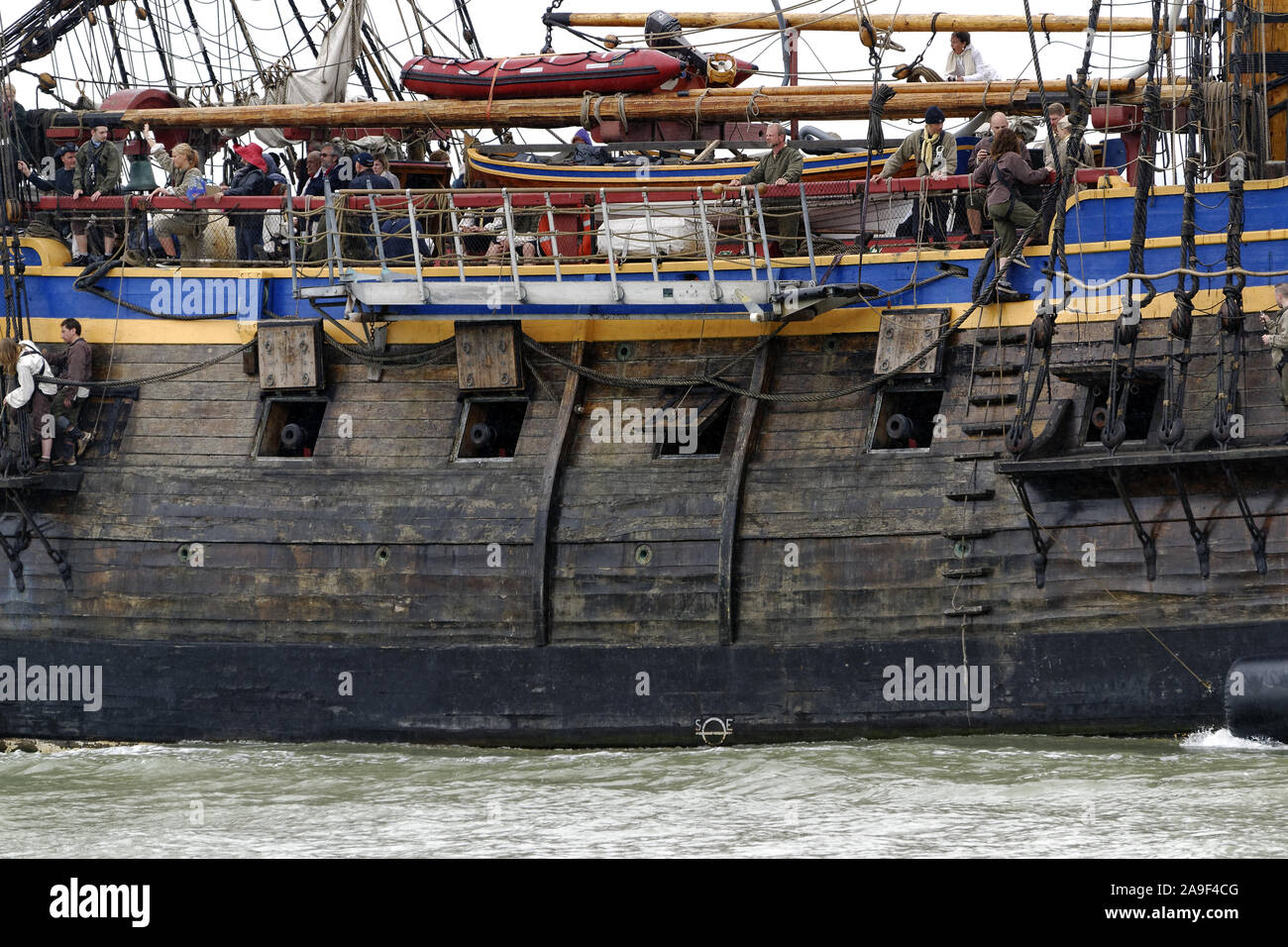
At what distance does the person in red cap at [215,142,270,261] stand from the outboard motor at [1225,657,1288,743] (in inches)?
406

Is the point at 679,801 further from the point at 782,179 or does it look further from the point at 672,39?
the point at 672,39

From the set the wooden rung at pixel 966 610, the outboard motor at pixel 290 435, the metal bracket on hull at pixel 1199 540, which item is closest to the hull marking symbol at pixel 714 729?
the wooden rung at pixel 966 610

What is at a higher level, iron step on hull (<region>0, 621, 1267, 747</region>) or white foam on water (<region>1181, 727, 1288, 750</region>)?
iron step on hull (<region>0, 621, 1267, 747</region>)

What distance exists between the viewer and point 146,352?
19891 mm

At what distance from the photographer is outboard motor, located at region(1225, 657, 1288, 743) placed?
51.9 feet

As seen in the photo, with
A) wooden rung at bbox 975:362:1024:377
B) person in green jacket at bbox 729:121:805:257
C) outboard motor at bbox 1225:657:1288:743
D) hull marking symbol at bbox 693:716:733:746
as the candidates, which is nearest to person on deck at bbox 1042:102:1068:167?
wooden rung at bbox 975:362:1024:377

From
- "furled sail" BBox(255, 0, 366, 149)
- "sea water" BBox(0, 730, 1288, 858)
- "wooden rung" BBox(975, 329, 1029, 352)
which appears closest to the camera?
"sea water" BBox(0, 730, 1288, 858)

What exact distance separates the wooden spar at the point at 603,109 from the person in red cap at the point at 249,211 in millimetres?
782

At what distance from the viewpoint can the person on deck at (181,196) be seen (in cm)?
2052

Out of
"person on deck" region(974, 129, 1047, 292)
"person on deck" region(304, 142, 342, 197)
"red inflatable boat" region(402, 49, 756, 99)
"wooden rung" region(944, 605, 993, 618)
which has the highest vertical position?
"red inflatable boat" region(402, 49, 756, 99)

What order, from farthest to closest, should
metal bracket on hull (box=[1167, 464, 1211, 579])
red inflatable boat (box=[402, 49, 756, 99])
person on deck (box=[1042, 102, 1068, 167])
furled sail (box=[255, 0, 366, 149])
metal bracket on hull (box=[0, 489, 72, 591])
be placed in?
1. furled sail (box=[255, 0, 366, 149])
2. red inflatable boat (box=[402, 49, 756, 99])
3. metal bracket on hull (box=[0, 489, 72, 591])
4. person on deck (box=[1042, 102, 1068, 167])
5. metal bracket on hull (box=[1167, 464, 1211, 579])

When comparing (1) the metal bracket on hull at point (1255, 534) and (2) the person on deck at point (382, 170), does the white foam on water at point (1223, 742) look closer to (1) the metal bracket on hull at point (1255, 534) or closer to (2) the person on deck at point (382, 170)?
(1) the metal bracket on hull at point (1255, 534)

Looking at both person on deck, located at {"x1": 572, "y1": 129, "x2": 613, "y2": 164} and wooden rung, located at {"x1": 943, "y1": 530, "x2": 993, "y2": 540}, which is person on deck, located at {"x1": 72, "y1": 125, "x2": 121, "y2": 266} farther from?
wooden rung, located at {"x1": 943, "y1": 530, "x2": 993, "y2": 540}

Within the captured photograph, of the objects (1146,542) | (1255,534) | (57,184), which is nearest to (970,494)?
(1146,542)
